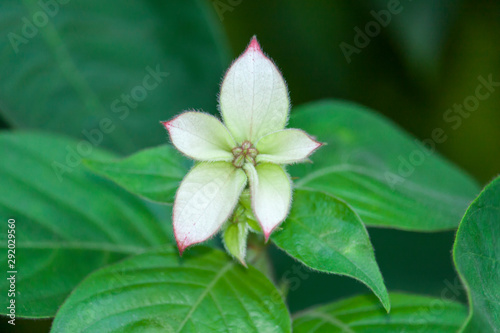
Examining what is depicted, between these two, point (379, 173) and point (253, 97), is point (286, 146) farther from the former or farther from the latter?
point (379, 173)

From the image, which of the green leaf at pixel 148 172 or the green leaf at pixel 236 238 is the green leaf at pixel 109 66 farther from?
the green leaf at pixel 236 238

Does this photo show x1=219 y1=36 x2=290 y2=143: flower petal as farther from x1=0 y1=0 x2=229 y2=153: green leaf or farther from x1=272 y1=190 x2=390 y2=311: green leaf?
x1=0 y1=0 x2=229 y2=153: green leaf

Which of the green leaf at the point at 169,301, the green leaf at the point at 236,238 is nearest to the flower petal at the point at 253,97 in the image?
the green leaf at the point at 236,238

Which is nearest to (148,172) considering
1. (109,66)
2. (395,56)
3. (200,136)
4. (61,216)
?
(200,136)

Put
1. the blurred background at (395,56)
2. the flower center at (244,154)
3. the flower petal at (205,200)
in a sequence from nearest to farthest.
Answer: the flower petal at (205,200) < the flower center at (244,154) < the blurred background at (395,56)

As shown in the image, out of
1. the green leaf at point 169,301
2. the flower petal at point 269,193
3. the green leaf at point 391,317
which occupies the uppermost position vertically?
the flower petal at point 269,193

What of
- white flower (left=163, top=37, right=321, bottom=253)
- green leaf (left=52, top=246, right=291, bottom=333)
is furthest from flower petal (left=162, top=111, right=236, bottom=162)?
green leaf (left=52, top=246, right=291, bottom=333)
